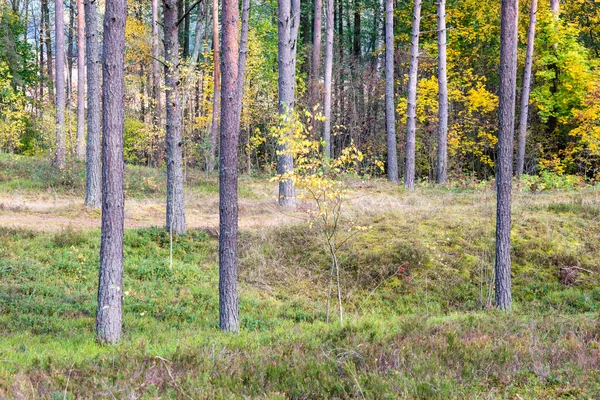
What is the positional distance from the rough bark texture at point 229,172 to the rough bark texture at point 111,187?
5.40ft

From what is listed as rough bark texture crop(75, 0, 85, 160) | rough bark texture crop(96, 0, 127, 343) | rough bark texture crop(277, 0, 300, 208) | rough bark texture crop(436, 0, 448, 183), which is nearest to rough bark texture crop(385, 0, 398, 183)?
rough bark texture crop(436, 0, 448, 183)

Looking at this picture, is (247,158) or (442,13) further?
(247,158)

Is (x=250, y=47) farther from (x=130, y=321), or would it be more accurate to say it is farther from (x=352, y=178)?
(x=130, y=321)

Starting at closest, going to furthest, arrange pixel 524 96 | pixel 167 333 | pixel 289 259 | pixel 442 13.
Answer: pixel 167 333 → pixel 289 259 → pixel 442 13 → pixel 524 96

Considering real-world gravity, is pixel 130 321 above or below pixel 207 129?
below

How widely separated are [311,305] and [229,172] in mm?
3978

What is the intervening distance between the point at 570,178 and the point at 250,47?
58.4 ft

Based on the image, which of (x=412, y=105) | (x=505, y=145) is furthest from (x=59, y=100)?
(x=505, y=145)

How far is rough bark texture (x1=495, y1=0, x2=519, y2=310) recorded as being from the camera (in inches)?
376

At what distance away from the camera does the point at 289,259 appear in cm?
1323

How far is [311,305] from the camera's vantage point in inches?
435

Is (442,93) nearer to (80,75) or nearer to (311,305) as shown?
(311,305)

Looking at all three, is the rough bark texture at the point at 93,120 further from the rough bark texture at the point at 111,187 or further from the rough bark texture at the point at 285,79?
the rough bark texture at the point at 111,187

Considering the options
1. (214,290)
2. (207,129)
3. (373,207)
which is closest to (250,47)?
(207,129)
